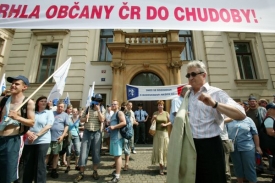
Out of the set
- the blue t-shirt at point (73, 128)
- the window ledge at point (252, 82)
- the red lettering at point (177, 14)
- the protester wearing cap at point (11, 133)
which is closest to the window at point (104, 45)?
the blue t-shirt at point (73, 128)

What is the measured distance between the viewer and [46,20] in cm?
167

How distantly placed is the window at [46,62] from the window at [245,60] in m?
12.7

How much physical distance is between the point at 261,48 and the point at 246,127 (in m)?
10.5

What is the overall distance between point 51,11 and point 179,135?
1.77m

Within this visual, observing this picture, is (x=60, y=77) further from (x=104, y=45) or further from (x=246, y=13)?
(x=104, y=45)

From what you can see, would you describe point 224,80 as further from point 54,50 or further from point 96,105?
point 54,50

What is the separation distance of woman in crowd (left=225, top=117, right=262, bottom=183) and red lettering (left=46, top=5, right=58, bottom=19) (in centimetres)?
390

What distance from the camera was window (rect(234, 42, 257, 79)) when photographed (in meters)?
11.0

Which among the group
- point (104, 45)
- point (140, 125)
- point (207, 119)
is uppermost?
point (104, 45)

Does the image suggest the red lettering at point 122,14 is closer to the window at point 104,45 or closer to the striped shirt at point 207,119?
the striped shirt at point 207,119

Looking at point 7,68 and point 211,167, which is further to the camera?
point 7,68

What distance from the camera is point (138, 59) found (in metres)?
10.2

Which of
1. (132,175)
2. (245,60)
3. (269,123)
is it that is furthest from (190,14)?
(245,60)

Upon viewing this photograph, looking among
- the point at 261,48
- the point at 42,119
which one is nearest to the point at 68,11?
the point at 42,119
